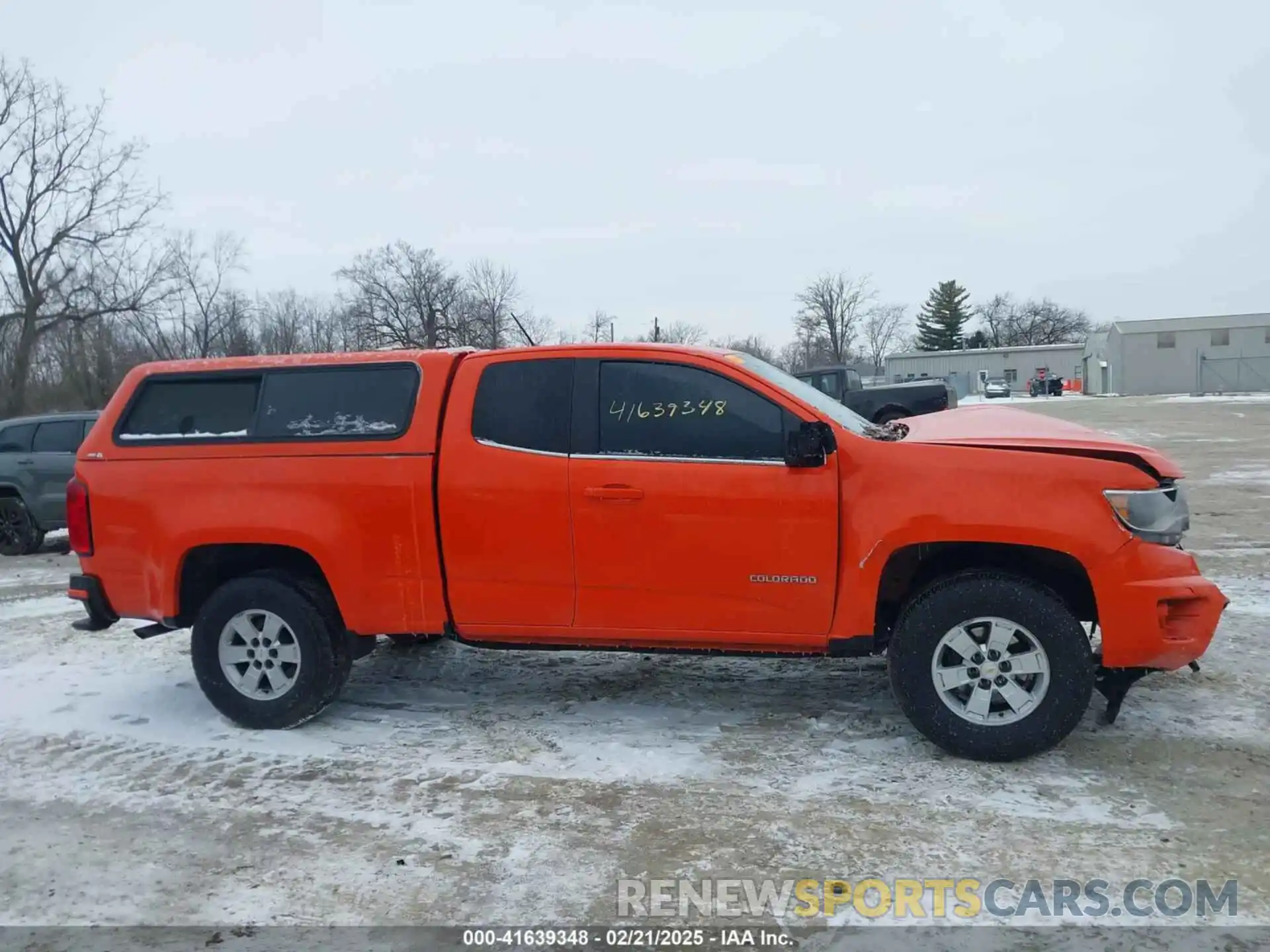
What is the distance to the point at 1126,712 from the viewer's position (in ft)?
15.5

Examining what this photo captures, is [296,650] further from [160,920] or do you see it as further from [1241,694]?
[1241,694]

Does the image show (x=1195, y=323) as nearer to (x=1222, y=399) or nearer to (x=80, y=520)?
(x=1222, y=399)

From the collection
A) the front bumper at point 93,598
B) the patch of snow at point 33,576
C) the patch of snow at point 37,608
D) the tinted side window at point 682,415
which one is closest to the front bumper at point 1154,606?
the tinted side window at point 682,415

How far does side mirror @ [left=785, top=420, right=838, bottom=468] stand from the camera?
13.9ft

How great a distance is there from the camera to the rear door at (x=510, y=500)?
15.0 ft

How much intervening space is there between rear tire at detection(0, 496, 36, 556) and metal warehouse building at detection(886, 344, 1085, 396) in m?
67.6

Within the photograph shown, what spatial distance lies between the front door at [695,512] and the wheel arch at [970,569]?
0.34 m

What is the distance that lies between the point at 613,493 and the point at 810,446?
0.95 meters

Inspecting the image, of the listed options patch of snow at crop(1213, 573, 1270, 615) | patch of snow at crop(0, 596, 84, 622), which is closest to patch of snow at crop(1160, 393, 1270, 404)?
patch of snow at crop(1213, 573, 1270, 615)

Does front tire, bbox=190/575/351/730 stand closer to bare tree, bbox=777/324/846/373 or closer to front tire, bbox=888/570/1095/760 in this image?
front tire, bbox=888/570/1095/760

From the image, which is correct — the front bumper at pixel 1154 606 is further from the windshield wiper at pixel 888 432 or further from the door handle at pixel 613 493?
the door handle at pixel 613 493

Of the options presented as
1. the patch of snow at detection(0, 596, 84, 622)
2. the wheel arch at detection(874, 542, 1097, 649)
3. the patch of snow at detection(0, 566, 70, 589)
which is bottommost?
the patch of snow at detection(0, 566, 70, 589)

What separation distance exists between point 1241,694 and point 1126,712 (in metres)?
0.72

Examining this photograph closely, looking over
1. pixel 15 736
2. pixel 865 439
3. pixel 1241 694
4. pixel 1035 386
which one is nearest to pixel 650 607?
pixel 865 439
